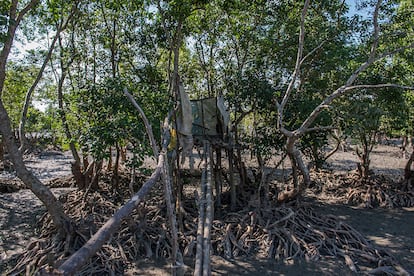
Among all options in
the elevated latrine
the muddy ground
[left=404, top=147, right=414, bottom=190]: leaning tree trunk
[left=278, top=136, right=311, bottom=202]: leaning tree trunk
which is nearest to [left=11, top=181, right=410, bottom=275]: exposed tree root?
the muddy ground

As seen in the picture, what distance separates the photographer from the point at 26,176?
553cm

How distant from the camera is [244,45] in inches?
326

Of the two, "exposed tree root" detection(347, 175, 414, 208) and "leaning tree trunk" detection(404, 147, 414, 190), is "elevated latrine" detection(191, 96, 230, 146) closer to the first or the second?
"exposed tree root" detection(347, 175, 414, 208)

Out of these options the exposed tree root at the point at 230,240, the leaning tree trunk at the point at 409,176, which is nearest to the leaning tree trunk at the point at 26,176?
the exposed tree root at the point at 230,240

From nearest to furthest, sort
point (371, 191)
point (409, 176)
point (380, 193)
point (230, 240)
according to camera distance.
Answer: point (230, 240)
point (380, 193)
point (371, 191)
point (409, 176)

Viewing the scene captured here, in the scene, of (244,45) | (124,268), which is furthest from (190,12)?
(124,268)

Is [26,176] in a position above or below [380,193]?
above

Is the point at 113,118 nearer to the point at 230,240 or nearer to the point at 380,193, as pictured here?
the point at 230,240

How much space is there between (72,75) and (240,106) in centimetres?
473

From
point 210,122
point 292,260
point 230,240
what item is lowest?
point 292,260

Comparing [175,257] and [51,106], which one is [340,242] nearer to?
[175,257]

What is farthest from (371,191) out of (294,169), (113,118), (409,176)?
(113,118)

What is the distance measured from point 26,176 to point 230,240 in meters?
4.12

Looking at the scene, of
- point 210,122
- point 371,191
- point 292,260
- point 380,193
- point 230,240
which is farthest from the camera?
point 371,191
